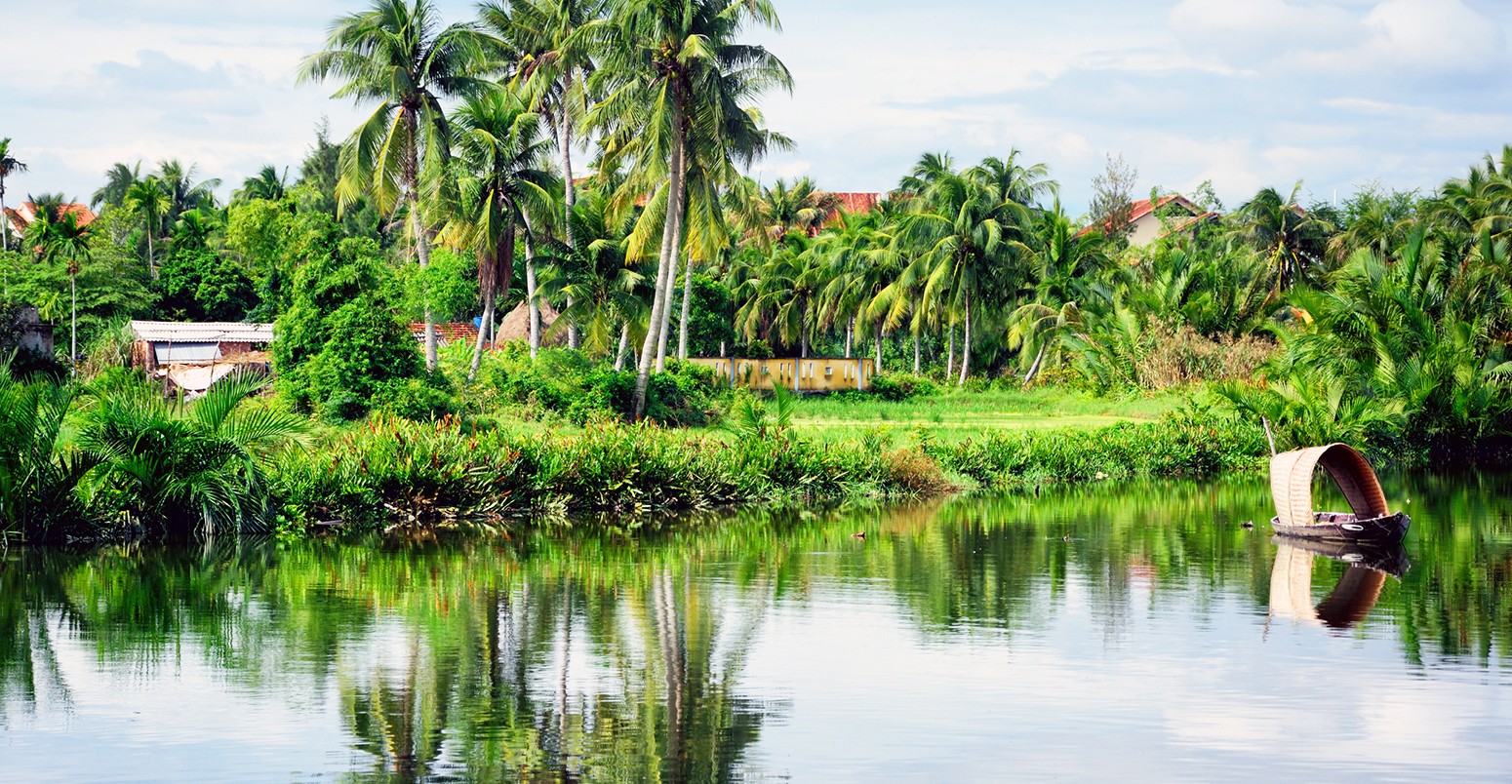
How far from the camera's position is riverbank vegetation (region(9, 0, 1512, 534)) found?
2058 cm

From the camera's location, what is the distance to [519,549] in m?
17.7

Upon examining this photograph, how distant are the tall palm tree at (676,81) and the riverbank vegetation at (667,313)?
80mm

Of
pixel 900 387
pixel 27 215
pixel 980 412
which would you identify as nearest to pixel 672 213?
pixel 980 412

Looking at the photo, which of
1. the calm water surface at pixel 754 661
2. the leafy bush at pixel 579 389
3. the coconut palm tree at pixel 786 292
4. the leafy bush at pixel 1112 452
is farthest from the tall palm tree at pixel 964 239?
the calm water surface at pixel 754 661

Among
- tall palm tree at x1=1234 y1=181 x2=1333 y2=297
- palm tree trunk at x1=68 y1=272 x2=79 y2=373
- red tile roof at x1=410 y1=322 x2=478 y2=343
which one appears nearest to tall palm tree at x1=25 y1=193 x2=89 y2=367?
palm tree trunk at x1=68 y1=272 x2=79 y2=373

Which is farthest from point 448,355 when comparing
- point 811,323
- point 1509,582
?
point 1509,582

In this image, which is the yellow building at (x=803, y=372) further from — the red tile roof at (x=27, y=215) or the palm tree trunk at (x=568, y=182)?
the red tile roof at (x=27, y=215)

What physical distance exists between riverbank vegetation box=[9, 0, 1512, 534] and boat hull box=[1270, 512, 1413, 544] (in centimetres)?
768

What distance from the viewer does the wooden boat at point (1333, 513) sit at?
60.1 ft

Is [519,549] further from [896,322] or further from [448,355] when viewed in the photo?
[896,322]

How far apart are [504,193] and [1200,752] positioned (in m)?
30.5

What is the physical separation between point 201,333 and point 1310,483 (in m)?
35.2

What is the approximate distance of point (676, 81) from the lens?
31.9 m

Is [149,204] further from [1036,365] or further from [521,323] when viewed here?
[1036,365]
